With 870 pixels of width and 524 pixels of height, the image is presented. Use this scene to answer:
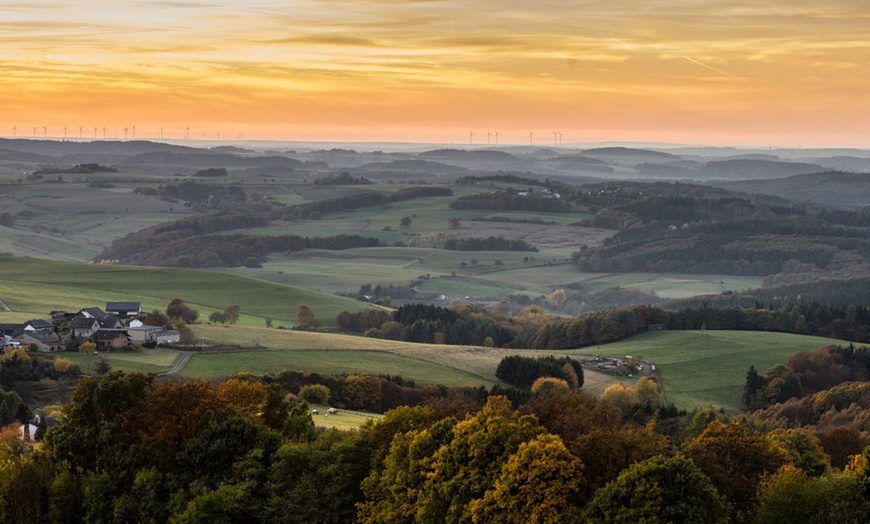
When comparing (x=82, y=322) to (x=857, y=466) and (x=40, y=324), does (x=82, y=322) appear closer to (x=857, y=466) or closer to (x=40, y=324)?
(x=40, y=324)

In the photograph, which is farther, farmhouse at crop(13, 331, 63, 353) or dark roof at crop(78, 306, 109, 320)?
dark roof at crop(78, 306, 109, 320)

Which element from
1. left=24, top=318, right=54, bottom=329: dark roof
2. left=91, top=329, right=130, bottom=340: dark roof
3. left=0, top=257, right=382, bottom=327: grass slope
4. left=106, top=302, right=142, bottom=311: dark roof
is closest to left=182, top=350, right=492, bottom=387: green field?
left=91, top=329, right=130, bottom=340: dark roof

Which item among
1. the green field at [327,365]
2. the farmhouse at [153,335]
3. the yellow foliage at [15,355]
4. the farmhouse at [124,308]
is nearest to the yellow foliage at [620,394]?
the green field at [327,365]

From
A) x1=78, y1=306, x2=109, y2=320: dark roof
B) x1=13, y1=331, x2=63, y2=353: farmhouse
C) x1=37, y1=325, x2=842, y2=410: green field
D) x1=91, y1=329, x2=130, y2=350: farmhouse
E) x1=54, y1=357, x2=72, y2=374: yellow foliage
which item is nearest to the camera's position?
x1=54, y1=357, x2=72, y2=374: yellow foliage

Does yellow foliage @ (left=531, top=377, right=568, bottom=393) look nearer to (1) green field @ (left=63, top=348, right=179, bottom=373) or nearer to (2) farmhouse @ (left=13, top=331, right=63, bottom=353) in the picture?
→ (1) green field @ (left=63, top=348, right=179, bottom=373)

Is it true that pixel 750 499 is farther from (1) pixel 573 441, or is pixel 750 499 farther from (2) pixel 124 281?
(2) pixel 124 281

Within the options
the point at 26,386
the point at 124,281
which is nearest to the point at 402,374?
the point at 26,386

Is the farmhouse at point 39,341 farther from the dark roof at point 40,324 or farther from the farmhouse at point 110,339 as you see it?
the farmhouse at point 110,339
